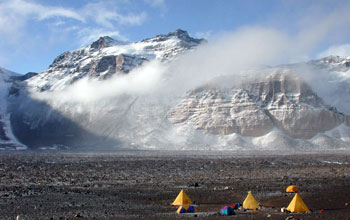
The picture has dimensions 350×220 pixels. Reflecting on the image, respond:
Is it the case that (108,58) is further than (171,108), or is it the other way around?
(108,58)

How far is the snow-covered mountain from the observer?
116m

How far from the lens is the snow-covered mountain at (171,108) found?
11644 centimetres

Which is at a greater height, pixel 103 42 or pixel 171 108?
pixel 103 42

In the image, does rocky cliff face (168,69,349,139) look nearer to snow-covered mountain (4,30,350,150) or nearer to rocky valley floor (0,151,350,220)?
snow-covered mountain (4,30,350,150)

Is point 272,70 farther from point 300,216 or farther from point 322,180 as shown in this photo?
point 300,216

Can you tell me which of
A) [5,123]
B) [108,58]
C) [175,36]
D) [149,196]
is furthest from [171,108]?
[149,196]

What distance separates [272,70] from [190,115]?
3436 cm

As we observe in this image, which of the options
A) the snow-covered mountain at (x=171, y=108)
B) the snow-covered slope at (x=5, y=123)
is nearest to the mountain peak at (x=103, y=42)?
the snow-covered mountain at (x=171, y=108)

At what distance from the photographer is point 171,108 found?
425 feet

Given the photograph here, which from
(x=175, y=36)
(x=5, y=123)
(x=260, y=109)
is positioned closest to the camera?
(x=260, y=109)

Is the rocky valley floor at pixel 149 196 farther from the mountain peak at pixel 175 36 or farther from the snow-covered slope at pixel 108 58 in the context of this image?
the mountain peak at pixel 175 36

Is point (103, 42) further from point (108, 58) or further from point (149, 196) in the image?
point (149, 196)

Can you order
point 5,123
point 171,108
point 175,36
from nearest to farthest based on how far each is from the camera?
1. point 171,108
2. point 5,123
3. point 175,36

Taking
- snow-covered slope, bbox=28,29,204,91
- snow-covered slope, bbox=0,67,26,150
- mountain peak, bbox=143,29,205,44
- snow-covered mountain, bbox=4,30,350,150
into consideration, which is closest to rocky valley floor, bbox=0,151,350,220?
snow-covered mountain, bbox=4,30,350,150
